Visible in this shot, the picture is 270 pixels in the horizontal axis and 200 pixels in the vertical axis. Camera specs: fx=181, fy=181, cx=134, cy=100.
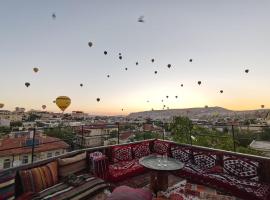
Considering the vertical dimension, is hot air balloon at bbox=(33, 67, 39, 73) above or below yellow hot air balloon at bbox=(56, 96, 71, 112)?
above

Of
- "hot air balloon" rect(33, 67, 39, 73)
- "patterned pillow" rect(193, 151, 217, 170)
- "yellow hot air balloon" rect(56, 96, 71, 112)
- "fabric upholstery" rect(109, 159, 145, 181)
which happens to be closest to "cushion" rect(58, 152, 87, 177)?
"fabric upholstery" rect(109, 159, 145, 181)

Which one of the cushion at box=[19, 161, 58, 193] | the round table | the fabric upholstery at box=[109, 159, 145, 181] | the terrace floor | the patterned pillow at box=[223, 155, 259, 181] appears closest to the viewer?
the cushion at box=[19, 161, 58, 193]

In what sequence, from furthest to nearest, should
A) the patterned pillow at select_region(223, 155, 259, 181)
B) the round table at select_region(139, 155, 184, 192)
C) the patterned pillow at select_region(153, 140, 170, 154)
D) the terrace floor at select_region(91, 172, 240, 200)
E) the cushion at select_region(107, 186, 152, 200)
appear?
the patterned pillow at select_region(153, 140, 170, 154) → the patterned pillow at select_region(223, 155, 259, 181) → the round table at select_region(139, 155, 184, 192) → the terrace floor at select_region(91, 172, 240, 200) → the cushion at select_region(107, 186, 152, 200)

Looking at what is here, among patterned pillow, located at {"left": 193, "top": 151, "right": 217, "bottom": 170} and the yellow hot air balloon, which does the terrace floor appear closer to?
patterned pillow, located at {"left": 193, "top": 151, "right": 217, "bottom": 170}

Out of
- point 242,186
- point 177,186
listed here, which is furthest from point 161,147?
point 242,186

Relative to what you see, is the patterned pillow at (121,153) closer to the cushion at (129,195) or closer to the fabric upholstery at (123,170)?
the fabric upholstery at (123,170)

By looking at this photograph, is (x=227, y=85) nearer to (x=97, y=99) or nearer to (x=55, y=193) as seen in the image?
(x=97, y=99)

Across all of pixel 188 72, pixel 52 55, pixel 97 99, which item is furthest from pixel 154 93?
pixel 52 55

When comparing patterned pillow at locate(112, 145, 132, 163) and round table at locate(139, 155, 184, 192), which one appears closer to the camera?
round table at locate(139, 155, 184, 192)

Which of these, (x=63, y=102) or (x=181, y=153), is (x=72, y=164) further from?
(x=63, y=102)
